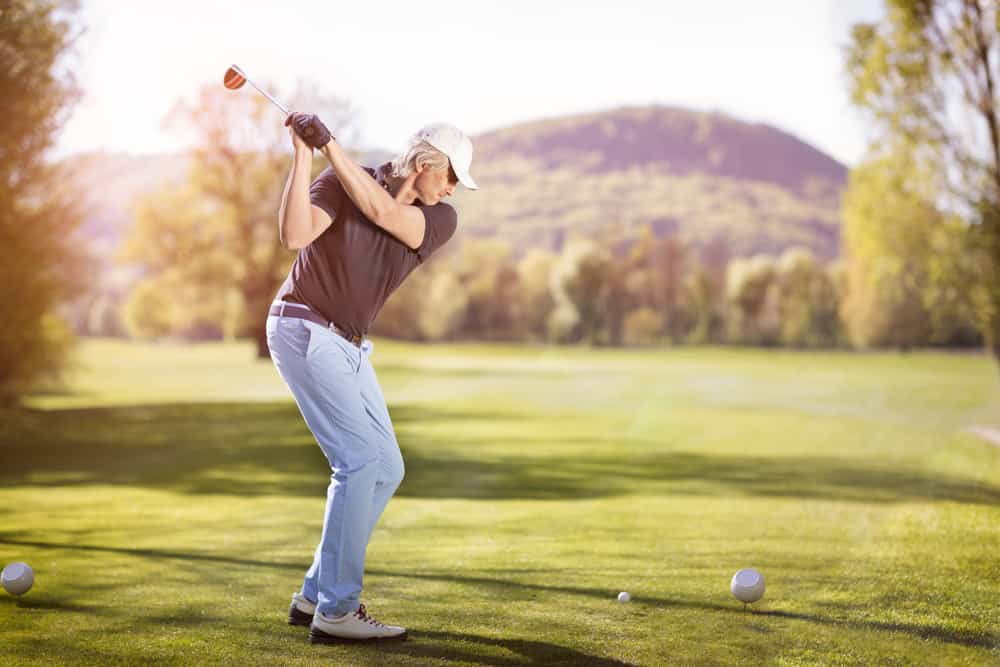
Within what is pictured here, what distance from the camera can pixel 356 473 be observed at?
4.16 m

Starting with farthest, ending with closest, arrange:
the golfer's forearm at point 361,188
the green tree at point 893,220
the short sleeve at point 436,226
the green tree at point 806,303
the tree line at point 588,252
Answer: the green tree at point 806,303 < the green tree at point 893,220 < the tree line at point 588,252 < the short sleeve at point 436,226 < the golfer's forearm at point 361,188

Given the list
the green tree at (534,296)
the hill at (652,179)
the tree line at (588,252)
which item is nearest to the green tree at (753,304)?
the tree line at (588,252)

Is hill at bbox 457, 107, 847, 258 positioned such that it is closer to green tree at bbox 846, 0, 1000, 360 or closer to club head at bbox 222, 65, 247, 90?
green tree at bbox 846, 0, 1000, 360

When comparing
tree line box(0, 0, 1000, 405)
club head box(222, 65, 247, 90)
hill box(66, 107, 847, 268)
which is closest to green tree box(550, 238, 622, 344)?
tree line box(0, 0, 1000, 405)

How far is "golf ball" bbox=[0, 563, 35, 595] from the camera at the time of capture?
16.5 feet

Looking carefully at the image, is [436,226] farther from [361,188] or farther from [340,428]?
[340,428]

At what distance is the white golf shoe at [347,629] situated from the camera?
4.18 meters

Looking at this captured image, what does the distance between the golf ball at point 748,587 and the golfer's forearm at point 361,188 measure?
2.20m

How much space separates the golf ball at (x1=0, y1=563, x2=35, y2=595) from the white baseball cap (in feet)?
8.92

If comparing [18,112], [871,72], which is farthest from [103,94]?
[871,72]

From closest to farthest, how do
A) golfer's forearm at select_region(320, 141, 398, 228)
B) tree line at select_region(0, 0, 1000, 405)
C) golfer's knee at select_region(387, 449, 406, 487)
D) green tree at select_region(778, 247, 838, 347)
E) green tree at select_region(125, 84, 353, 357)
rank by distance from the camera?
golfer's forearm at select_region(320, 141, 398, 228) → golfer's knee at select_region(387, 449, 406, 487) → tree line at select_region(0, 0, 1000, 405) → green tree at select_region(125, 84, 353, 357) → green tree at select_region(778, 247, 838, 347)

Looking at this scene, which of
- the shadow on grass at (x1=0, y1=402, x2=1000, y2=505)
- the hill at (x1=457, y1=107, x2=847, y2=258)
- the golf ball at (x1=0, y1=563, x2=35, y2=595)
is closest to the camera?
the golf ball at (x1=0, y1=563, x2=35, y2=595)

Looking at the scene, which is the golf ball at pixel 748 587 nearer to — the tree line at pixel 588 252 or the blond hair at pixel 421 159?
the blond hair at pixel 421 159

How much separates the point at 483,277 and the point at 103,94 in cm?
3989
